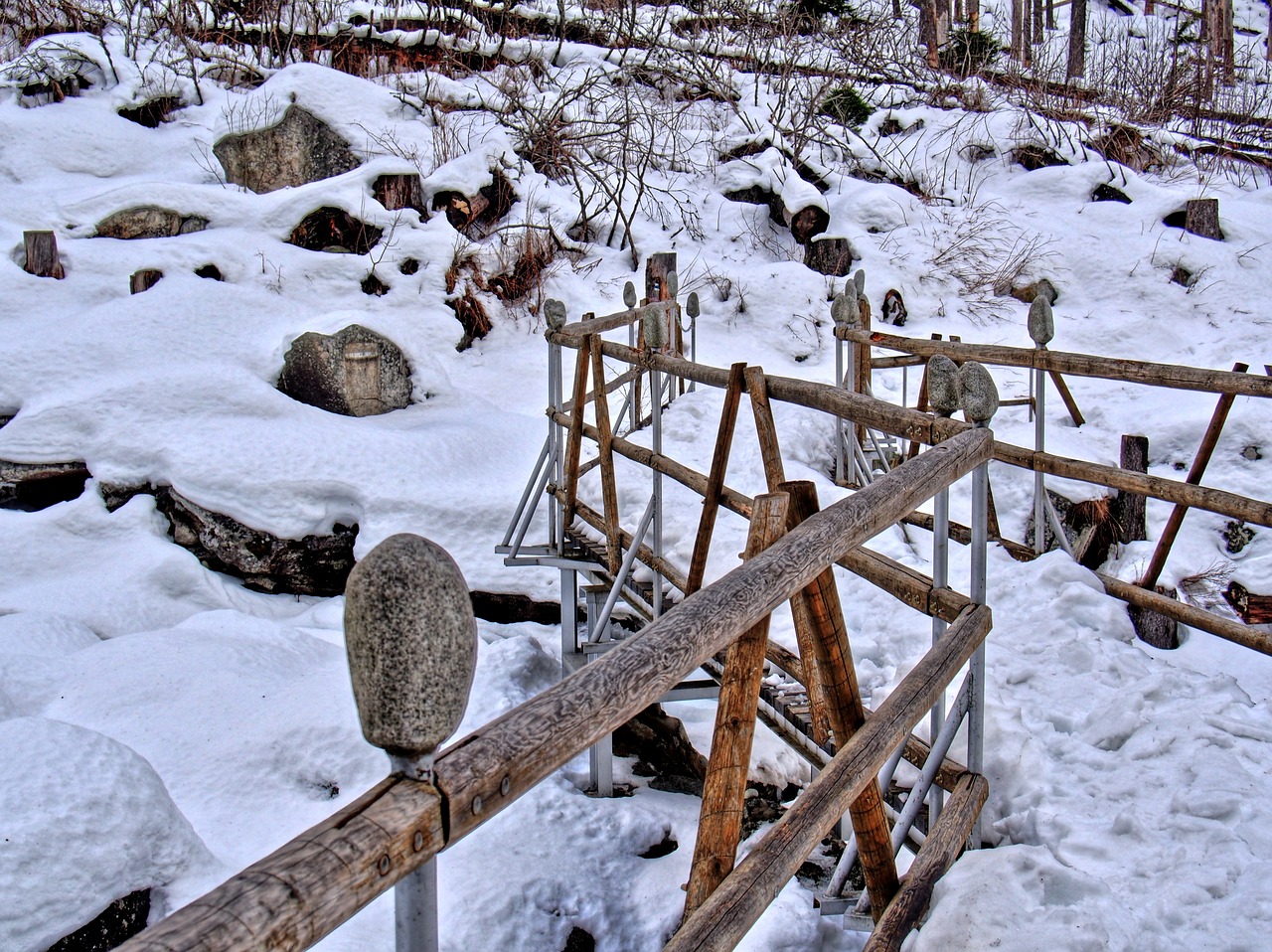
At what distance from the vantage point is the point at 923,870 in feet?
6.39

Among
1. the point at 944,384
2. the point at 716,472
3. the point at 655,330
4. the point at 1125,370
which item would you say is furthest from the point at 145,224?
the point at 944,384

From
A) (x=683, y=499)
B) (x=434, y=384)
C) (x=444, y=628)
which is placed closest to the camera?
(x=444, y=628)

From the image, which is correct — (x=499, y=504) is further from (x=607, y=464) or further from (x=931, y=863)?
(x=931, y=863)

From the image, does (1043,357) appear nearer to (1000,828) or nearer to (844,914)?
(1000,828)

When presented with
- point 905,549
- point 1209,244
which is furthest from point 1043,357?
point 1209,244

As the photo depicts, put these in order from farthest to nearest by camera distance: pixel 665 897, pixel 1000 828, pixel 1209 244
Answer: pixel 1209 244, pixel 665 897, pixel 1000 828

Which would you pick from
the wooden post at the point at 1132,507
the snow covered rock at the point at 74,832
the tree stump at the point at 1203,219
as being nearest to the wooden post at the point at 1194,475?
the wooden post at the point at 1132,507

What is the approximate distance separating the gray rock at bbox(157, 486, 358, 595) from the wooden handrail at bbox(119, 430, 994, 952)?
5173 millimetres

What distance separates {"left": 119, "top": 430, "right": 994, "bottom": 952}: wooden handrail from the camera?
2.28 feet

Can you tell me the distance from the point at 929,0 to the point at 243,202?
37.6 feet

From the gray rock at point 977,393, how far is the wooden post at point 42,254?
26.0 feet

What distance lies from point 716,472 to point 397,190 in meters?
7.30

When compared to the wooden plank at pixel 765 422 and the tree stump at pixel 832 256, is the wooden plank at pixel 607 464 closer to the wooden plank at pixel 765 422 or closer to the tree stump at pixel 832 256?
the wooden plank at pixel 765 422

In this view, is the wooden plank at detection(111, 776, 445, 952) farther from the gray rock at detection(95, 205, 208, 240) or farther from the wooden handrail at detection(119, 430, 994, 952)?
the gray rock at detection(95, 205, 208, 240)
